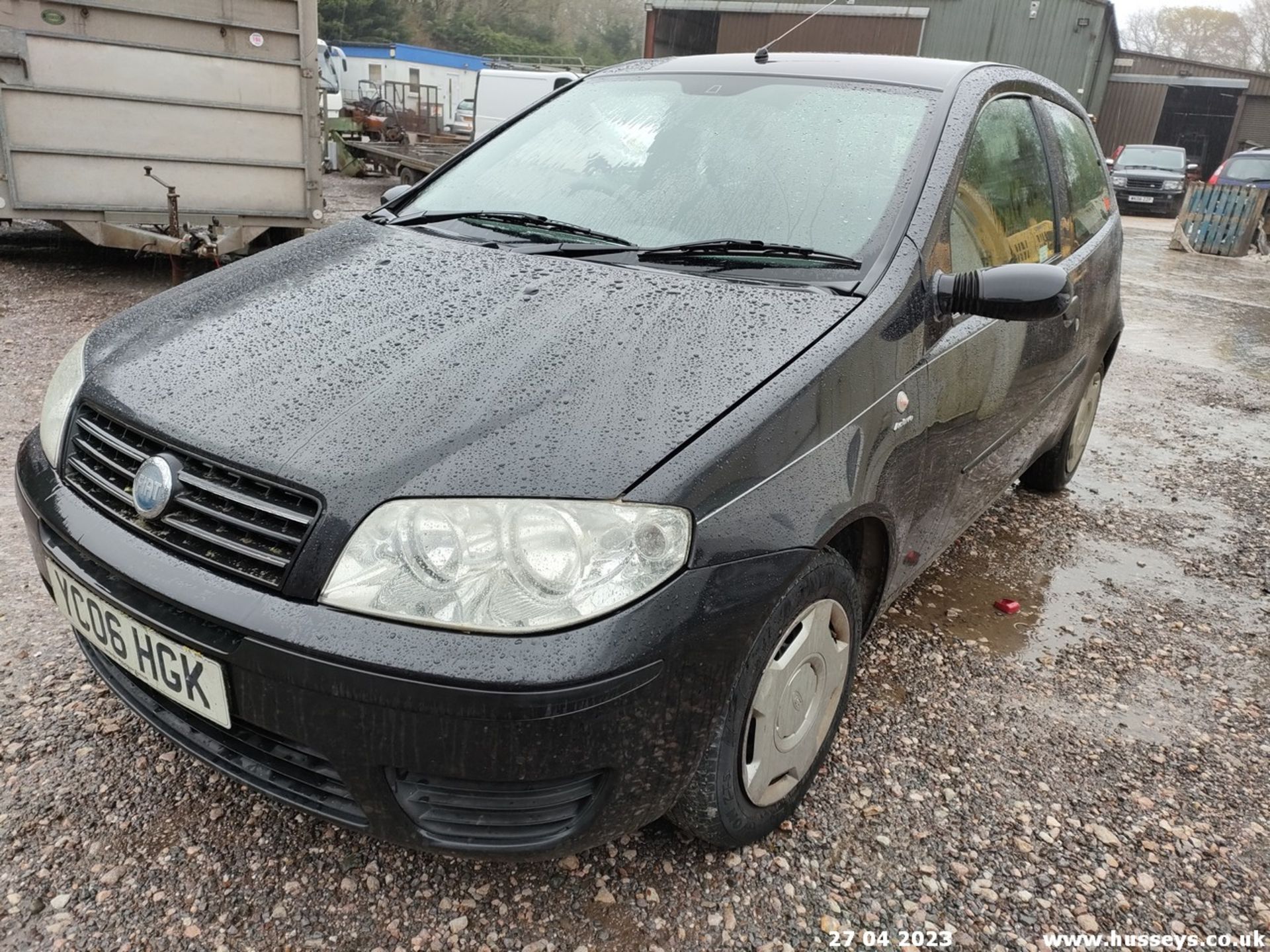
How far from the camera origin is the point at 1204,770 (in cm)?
245

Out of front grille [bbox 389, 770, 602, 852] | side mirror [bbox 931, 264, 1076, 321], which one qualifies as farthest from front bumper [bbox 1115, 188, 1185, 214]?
front grille [bbox 389, 770, 602, 852]

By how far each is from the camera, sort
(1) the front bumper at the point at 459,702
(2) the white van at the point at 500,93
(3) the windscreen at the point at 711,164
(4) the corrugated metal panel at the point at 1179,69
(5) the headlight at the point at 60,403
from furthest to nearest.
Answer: (4) the corrugated metal panel at the point at 1179,69
(2) the white van at the point at 500,93
(3) the windscreen at the point at 711,164
(5) the headlight at the point at 60,403
(1) the front bumper at the point at 459,702

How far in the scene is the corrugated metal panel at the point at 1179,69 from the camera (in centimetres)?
2958

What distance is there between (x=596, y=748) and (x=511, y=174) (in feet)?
6.01

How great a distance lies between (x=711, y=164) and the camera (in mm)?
2434

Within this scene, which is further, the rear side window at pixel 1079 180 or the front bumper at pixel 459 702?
the rear side window at pixel 1079 180

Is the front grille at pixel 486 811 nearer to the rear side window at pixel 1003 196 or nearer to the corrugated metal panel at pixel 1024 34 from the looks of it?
the rear side window at pixel 1003 196

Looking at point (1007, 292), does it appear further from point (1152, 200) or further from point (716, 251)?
point (1152, 200)

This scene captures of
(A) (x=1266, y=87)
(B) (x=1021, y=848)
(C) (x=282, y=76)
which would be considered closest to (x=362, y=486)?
(B) (x=1021, y=848)

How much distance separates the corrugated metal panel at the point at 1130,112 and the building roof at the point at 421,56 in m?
23.3

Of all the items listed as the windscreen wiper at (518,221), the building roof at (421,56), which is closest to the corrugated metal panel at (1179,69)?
the building roof at (421,56)

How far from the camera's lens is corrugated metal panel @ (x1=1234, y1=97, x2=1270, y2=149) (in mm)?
29766

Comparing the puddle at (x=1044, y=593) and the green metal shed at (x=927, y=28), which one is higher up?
the green metal shed at (x=927, y=28)

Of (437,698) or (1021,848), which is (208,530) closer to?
(437,698)
